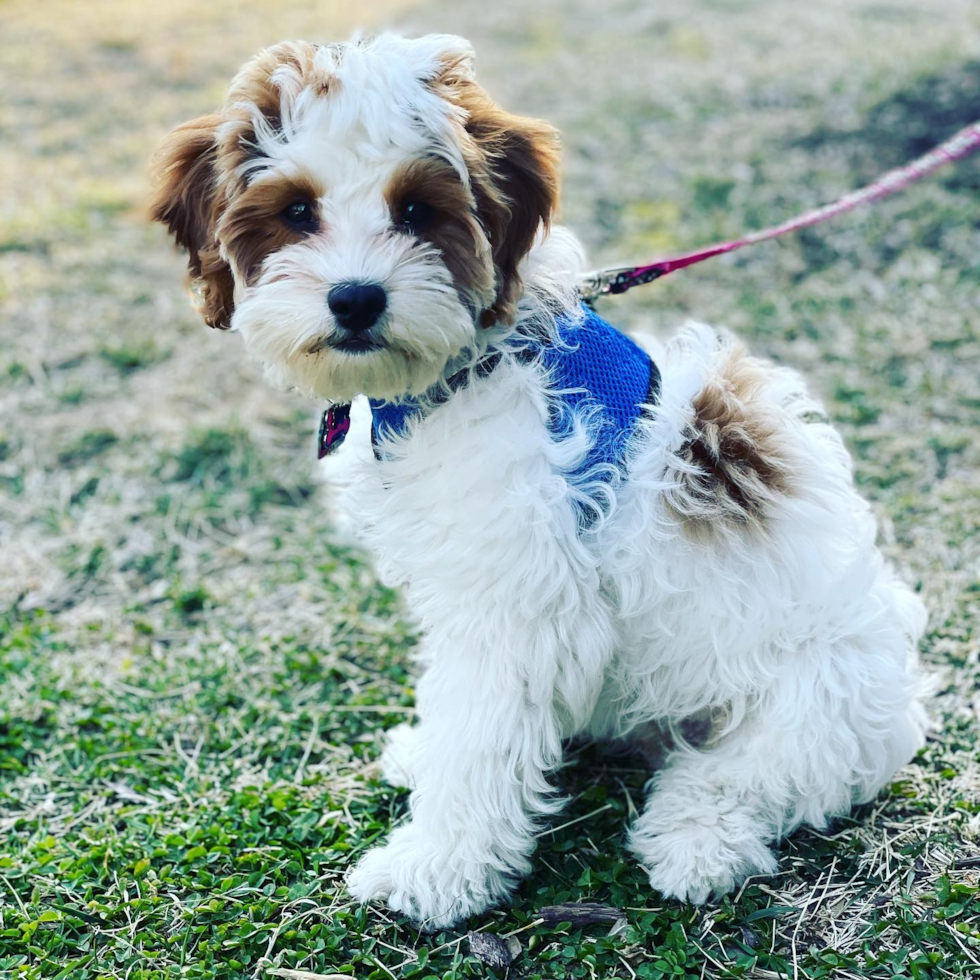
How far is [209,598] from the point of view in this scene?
451 cm

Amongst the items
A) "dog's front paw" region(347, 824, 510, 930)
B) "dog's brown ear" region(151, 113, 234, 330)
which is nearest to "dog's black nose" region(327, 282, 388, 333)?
"dog's brown ear" region(151, 113, 234, 330)

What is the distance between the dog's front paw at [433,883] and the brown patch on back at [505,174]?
1.48 meters

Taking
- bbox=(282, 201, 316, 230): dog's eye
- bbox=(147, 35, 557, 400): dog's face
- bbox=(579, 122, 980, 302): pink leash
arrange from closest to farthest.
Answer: bbox=(147, 35, 557, 400): dog's face
bbox=(282, 201, 316, 230): dog's eye
bbox=(579, 122, 980, 302): pink leash

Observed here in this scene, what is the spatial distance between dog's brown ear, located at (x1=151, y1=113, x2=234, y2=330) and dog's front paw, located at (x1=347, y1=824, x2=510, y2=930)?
1.62 m

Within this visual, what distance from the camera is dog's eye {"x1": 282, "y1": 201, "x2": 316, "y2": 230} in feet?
8.40

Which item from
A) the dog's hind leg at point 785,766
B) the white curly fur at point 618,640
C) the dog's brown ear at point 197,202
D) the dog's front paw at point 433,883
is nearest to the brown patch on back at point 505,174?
the white curly fur at point 618,640

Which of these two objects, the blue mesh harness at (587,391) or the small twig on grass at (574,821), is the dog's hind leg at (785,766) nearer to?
the small twig on grass at (574,821)

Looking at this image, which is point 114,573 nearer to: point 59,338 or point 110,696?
point 110,696

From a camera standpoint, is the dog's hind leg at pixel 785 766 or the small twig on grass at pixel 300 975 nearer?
the small twig on grass at pixel 300 975

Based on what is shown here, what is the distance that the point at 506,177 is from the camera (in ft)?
8.65

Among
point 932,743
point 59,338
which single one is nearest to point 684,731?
point 932,743

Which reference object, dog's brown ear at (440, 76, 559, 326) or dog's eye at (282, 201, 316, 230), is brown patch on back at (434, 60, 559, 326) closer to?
dog's brown ear at (440, 76, 559, 326)

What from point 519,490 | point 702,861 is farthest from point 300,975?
point 519,490

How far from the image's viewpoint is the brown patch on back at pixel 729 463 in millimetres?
2826
